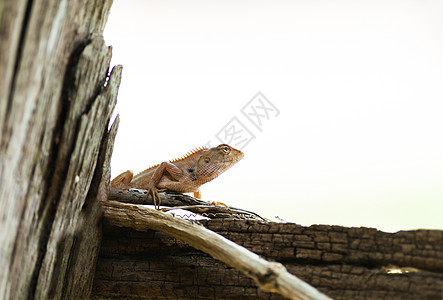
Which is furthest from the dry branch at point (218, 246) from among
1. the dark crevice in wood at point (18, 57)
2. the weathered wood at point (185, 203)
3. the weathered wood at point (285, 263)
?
the dark crevice in wood at point (18, 57)

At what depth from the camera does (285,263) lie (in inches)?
61.0

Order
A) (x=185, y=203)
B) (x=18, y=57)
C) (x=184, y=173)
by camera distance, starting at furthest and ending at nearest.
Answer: (x=184, y=173), (x=185, y=203), (x=18, y=57)

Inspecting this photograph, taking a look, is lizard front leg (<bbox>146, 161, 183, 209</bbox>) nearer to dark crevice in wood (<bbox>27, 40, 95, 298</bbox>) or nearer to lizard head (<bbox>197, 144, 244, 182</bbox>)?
lizard head (<bbox>197, 144, 244, 182</bbox>)

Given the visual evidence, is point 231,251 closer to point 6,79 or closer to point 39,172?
point 39,172

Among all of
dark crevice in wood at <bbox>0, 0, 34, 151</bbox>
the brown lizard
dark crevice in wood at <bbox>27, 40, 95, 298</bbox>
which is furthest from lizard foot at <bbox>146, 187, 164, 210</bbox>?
dark crevice in wood at <bbox>0, 0, 34, 151</bbox>

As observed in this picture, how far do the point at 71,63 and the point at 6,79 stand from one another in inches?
12.5

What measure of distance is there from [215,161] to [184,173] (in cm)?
24

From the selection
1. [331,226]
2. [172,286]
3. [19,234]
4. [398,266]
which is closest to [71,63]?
[19,234]

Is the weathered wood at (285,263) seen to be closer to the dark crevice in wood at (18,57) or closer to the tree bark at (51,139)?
the tree bark at (51,139)

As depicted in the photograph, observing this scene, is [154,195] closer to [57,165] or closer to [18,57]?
[57,165]

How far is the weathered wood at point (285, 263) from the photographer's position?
1383 millimetres

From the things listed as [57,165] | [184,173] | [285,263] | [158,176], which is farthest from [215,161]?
[57,165]

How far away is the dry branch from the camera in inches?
47.2

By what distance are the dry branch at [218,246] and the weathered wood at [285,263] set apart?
0.11 metres
